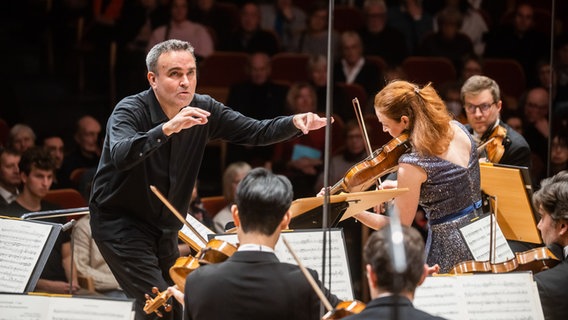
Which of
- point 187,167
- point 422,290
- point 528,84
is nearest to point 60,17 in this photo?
point 528,84

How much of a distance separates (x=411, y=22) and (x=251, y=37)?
163cm

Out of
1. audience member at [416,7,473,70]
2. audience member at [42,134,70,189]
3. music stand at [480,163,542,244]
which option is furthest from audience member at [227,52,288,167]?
music stand at [480,163,542,244]

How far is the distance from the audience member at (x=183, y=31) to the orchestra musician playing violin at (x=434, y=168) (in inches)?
182

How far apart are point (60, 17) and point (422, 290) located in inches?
244

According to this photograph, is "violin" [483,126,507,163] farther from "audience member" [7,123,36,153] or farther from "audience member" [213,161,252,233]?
"audience member" [7,123,36,153]

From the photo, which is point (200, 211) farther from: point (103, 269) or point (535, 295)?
point (535, 295)

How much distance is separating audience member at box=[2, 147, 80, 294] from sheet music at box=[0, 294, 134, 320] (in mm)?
2282

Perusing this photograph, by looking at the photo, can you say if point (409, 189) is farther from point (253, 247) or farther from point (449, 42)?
point (449, 42)

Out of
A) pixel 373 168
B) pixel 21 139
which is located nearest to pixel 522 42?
pixel 21 139

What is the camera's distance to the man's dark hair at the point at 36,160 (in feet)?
19.0

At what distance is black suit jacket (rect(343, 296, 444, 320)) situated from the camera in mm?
2676

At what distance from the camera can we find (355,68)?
329 inches

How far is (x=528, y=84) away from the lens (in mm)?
8797

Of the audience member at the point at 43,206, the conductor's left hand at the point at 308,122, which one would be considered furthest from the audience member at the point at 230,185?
the conductor's left hand at the point at 308,122
